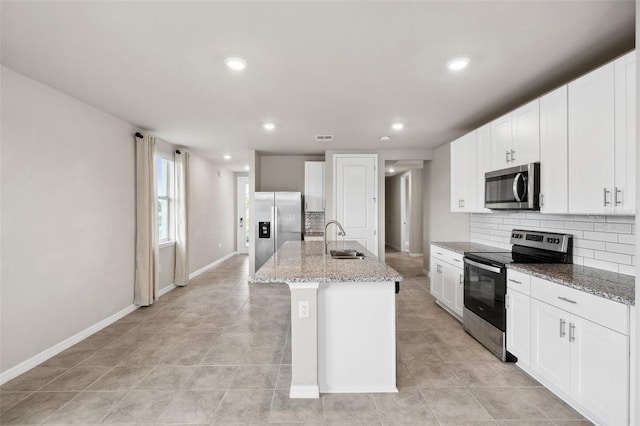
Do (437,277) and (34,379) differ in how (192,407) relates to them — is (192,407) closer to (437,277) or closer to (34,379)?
(34,379)

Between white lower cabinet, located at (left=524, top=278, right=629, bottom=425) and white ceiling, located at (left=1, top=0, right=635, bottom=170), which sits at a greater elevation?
white ceiling, located at (left=1, top=0, right=635, bottom=170)

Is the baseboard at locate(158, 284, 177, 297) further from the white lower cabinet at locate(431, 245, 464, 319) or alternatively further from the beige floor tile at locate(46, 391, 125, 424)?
the white lower cabinet at locate(431, 245, 464, 319)

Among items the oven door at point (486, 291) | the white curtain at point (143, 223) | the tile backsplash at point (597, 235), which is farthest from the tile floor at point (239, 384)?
the tile backsplash at point (597, 235)

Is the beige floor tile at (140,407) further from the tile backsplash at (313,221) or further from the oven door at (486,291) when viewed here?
the tile backsplash at (313,221)

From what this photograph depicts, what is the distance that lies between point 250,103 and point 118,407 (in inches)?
111

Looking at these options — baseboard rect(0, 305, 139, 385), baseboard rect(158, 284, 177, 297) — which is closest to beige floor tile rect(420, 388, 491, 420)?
baseboard rect(0, 305, 139, 385)

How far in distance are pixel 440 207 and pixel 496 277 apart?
289 centimetres

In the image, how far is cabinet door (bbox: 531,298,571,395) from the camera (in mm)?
2004

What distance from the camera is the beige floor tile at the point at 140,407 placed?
197cm

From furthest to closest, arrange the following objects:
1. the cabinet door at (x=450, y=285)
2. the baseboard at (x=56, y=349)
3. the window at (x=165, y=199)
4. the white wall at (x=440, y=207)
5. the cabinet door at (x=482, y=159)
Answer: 1. the window at (x=165, y=199)
2. the white wall at (x=440, y=207)
3. the cabinet door at (x=450, y=285)
4. the cabinet door at (x=482, y=159)
5. the baseboard at (x=56, y=349)

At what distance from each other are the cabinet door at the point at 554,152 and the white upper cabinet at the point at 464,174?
1.09m

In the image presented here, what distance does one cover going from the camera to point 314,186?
5.83 m

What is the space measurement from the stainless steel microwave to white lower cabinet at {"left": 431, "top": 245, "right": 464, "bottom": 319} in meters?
0.75

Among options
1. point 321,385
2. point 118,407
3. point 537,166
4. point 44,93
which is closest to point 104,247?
point 44,93
